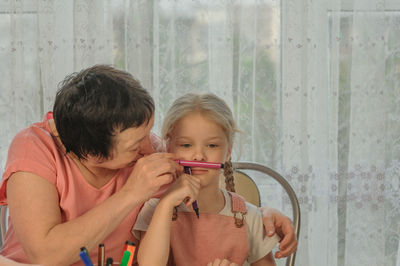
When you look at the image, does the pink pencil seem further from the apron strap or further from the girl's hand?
the apron strap

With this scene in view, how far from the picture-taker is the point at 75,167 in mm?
1268

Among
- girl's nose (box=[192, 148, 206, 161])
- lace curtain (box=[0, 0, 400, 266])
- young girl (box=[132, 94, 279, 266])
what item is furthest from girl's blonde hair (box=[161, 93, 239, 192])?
lace curtain (box=[0, 0, 400, 266])

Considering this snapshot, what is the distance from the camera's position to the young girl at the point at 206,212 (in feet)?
4.43

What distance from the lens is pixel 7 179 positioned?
1193 mm

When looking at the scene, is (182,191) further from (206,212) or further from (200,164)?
(206,212)

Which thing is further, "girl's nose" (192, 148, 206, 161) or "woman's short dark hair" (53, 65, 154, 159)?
"girl's nose" (192, 148, 206, 161)

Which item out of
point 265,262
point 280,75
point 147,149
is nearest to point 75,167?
point 147,149

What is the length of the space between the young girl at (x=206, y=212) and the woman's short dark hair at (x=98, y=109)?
0.22 metres

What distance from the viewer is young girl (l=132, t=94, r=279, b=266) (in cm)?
135

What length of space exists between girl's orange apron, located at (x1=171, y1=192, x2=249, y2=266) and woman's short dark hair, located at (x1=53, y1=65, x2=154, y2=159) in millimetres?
342

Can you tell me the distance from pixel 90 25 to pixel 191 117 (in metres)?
1.14

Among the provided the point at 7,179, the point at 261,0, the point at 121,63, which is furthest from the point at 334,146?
the point at 7,179

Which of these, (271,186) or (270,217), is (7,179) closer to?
(270,217)

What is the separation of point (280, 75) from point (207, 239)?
4.06 feet
